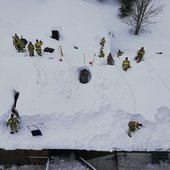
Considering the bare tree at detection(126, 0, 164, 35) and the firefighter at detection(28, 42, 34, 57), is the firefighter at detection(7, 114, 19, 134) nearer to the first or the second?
the firefighter at detection(28, 42, 34, 57)

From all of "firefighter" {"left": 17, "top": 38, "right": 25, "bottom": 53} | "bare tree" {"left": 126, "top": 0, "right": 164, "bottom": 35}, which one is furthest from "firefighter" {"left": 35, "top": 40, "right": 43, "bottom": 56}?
"bare tree" {"left": 126, "top": 0, "right": 164, "bottom": 35}

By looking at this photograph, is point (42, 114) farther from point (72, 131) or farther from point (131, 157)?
point (131, 157)

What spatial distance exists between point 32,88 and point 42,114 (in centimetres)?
179

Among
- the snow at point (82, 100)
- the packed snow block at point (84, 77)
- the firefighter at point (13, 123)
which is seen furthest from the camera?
the packed snow block at point (84, 77)

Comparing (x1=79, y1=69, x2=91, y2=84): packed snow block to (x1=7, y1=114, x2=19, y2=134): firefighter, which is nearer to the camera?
(x1=7, y1=114, x2=19, y2=134): firefighter

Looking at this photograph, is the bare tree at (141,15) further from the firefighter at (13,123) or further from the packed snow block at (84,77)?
the firefighter at (13,123)

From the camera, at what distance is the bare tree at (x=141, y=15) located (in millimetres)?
22161

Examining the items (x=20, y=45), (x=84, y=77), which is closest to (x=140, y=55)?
(x=84, y=77)

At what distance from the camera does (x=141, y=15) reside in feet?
74.7

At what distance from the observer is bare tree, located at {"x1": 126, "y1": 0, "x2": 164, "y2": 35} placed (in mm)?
22161

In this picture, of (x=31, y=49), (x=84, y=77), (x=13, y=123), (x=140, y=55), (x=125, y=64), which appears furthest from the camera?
(x=140, y=55)

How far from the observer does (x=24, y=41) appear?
57.8 ft

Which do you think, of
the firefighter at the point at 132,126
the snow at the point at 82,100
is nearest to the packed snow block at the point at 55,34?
the snow at the point at 82,100

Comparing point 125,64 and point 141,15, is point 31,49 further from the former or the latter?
point 141,15
